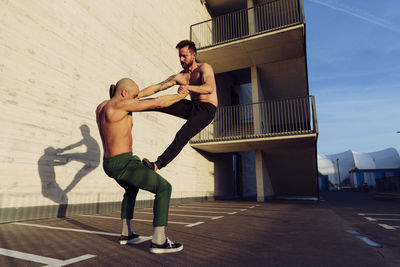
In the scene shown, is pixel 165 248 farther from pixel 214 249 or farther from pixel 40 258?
pixel 40 258

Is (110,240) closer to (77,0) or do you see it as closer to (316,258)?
(316,258)

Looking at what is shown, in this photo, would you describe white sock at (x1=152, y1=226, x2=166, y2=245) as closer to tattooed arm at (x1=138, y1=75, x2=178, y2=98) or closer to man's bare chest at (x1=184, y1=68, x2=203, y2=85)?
tattooed arm at (x1=138, y1=75, x2=178, y2=98)

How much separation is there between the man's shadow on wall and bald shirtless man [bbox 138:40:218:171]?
2.90m

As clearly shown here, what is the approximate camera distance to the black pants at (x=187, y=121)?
2.15 metres

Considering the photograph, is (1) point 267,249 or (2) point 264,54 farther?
(2) point 264,54

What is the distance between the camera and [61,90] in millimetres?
4375

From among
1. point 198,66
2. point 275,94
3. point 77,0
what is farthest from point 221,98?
point 198,66

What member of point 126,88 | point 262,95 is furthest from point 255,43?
point 126,88

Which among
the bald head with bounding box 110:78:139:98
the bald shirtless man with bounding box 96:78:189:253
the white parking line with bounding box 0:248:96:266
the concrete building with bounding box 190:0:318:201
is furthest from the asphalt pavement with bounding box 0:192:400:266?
the concrete building with bounding box 190:0:318:201

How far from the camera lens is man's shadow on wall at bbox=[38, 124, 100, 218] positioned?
3.93 m

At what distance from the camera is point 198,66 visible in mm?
2465

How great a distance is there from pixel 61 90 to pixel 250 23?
830 centimetres

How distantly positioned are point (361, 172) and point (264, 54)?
39.7m

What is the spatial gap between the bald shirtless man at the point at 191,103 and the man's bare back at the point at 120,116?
7.0 inches
